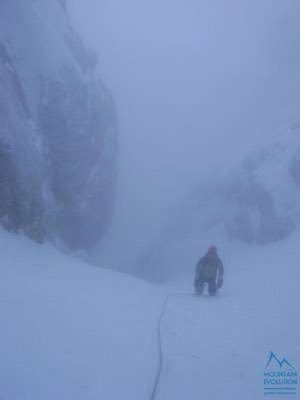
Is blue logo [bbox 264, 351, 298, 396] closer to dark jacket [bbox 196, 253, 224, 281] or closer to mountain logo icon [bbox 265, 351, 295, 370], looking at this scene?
mountain logo icon [bbox 265, 351, 295, 370]

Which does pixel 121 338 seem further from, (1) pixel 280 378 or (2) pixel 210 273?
(2) pixel 210 273

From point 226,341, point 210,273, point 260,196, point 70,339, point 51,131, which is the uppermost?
point 260,196

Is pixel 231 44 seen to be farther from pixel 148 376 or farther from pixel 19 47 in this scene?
pixel 148 376

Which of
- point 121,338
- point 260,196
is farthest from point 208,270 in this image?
point 260,196

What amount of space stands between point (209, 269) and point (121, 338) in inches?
202

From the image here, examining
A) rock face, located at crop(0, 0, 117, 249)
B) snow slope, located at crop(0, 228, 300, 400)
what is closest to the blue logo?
snow slope, located at crop(0, 228, 300, 400)

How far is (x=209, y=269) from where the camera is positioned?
1120 centimetres

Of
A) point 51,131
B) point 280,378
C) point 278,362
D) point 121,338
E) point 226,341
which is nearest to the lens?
point 280,378

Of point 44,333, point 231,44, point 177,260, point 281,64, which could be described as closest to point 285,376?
point 44,333

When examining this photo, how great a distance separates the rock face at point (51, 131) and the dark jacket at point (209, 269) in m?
4.74

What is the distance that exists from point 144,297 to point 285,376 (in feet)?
14.2

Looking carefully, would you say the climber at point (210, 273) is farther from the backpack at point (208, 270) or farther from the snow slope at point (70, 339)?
the snow slope at point (70, 339)

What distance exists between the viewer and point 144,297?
966 cm

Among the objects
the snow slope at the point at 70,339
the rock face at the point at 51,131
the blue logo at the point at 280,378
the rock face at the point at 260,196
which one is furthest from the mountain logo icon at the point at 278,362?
the rock face at the point at 260,196
